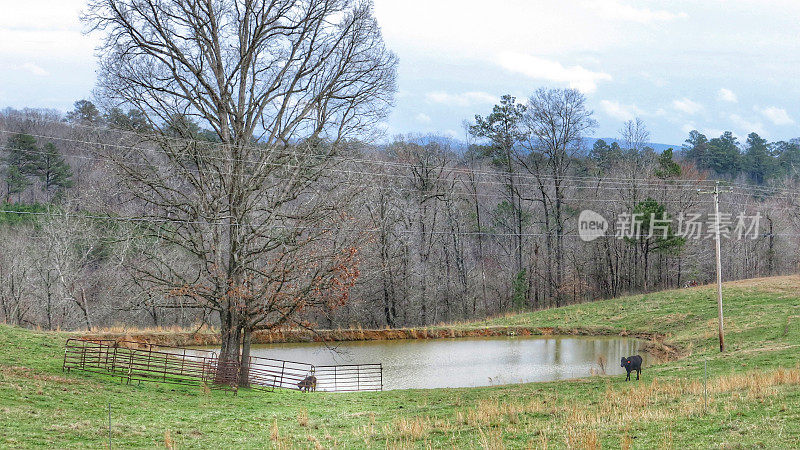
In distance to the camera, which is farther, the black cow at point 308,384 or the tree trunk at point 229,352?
the black cow at point 308,384

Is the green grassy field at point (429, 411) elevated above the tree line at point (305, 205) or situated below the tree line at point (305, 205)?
below

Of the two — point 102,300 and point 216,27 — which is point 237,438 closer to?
point 216,27

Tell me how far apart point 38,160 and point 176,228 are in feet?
129

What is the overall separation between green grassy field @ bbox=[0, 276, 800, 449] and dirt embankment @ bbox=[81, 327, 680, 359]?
5538 mm

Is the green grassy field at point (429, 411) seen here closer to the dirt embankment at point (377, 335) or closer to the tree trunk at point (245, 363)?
the tree trunk at point (245, 363)

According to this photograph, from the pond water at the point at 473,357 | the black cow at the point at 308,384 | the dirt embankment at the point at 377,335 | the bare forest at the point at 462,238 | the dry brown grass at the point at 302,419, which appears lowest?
the black cow at the point at 308,384

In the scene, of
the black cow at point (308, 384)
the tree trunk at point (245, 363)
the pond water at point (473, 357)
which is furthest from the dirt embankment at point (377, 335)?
the tree trunk at point (245, 363)

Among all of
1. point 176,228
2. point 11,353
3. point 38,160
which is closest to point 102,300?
point 38,160

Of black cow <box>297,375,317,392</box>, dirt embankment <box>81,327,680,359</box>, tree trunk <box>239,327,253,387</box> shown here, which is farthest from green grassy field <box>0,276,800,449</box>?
dirt embankment <box>81,327,680,359</box>

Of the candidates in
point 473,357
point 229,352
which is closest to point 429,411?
point 229,352

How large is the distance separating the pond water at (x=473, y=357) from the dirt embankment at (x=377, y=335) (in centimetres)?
70

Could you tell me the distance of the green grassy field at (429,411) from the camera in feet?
43.3

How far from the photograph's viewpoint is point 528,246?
60938mm

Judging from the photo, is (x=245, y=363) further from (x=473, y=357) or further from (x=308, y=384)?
(x=473, y=357)
